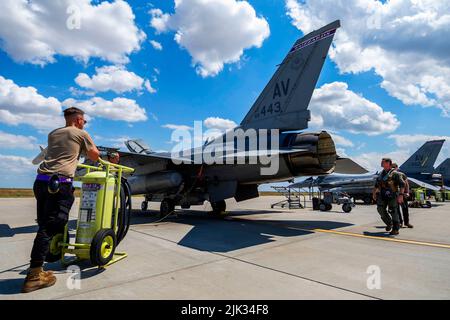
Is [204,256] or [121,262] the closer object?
[121,262]

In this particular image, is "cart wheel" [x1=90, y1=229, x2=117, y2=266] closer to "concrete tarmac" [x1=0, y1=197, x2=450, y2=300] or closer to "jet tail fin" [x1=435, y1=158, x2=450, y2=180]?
"concrete tarmac" [x1=0, y1=197, x2=450, y2=300]

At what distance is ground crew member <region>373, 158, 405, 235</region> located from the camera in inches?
249

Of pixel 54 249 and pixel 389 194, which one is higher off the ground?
pixel 389 194

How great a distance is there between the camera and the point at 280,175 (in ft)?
24.2

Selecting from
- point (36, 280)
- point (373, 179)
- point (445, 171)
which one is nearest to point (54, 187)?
point (36, 280)

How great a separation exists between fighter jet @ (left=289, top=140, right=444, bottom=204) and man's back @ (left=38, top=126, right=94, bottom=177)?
55.5 feet

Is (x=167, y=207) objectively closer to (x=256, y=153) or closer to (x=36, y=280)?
(x=256, y=153)

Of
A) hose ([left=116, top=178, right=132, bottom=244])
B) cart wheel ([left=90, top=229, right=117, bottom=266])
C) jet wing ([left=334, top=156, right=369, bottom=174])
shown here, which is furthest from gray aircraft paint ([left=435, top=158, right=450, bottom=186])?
cart wheel ([left=90, top=229, right=117, bottom=266])

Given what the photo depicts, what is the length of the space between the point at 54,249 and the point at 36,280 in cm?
72

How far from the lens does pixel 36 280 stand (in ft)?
8.76

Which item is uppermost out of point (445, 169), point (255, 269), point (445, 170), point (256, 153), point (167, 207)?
point (445, 169)
